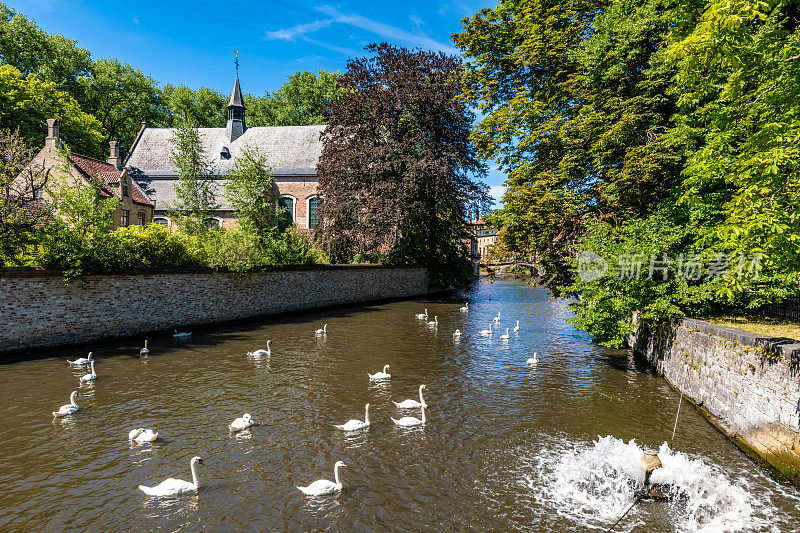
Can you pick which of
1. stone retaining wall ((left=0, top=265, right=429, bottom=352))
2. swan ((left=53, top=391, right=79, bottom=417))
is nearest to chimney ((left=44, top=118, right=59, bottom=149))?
stone retaining wall ((left=0, top=265, right=429, bottom=352))

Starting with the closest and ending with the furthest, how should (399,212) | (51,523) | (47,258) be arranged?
(51,523)
(47,258)
(399,212)

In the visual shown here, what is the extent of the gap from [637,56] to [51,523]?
21.1 meters

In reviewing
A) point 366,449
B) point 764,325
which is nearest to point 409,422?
point 366,449

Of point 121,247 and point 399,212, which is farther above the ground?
point 399,212

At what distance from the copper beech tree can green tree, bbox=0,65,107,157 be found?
2785 centimetres

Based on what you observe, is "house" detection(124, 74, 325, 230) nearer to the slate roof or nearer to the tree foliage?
the slate roof

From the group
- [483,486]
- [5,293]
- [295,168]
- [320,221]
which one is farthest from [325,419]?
[295,168]

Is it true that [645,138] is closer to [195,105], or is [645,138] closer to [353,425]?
[353,425]

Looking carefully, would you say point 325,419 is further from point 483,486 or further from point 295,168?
point 295,168

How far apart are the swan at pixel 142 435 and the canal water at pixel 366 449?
0.18 metres

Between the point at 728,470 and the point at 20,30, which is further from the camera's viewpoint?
the point at 20,30

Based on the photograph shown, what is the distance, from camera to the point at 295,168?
48625 mm

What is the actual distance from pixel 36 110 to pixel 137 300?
34.0 m

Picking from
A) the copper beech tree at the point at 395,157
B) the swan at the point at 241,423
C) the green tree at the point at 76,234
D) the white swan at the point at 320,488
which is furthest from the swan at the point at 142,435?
the copper beech tree at the point at 395,157
